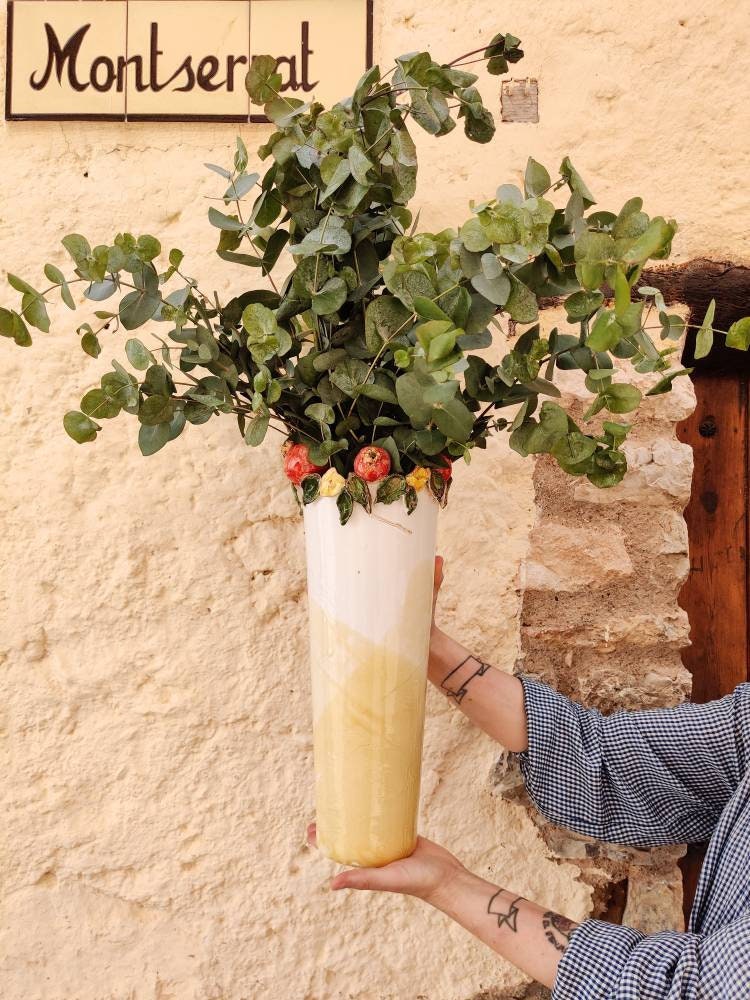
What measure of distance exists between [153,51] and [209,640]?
0.79 meters

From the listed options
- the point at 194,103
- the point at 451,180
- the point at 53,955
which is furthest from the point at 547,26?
the point at 53,955

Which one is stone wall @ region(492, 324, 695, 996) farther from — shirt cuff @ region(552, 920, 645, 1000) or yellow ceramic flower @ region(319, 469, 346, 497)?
yellow ceramic flower @ region(319, 469, 346, 497)

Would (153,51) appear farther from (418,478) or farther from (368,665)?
(368,665)

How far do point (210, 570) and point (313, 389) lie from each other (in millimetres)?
415

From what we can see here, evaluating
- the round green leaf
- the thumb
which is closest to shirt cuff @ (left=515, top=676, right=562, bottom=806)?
the thumb

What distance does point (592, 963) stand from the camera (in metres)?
0.84

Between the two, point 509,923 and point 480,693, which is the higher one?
point 480,693

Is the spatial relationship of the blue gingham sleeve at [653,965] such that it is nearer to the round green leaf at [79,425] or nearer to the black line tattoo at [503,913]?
the black line tattoo at [503,913]

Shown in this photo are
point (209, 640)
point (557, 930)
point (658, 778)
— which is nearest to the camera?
point (557, 930)

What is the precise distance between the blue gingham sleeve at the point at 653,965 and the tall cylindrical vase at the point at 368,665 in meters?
0.19

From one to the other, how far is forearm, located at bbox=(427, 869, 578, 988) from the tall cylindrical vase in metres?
0.10

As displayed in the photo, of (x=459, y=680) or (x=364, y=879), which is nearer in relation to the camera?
(x=364, y=879)

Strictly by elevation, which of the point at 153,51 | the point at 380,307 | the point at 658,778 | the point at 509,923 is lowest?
the point at 509,923

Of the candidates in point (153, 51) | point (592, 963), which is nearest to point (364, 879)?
point (592, 963)
